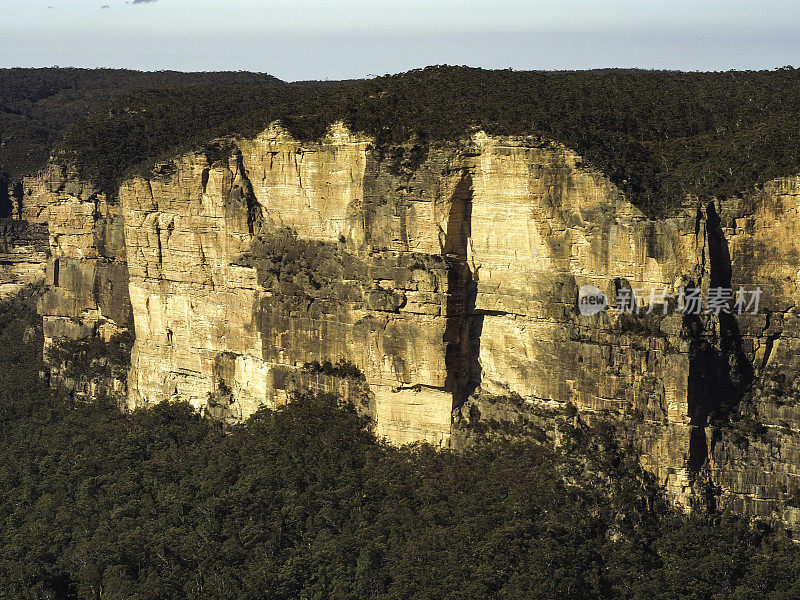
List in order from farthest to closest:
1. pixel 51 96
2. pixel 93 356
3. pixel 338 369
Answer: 1. pixel 51 96
2. pixel 93 356
3. pixel 338 369

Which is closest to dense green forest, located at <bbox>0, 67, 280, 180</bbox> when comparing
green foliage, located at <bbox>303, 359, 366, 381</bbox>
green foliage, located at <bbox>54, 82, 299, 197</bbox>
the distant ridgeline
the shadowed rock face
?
green foliage, located at <bbox>54, 82, 299, 197</bbox>

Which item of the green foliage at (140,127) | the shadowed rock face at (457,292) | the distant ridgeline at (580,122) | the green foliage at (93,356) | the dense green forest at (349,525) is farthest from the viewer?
the green foliage at (140,127)

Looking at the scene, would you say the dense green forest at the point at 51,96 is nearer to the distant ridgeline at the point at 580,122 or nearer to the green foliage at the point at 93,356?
the distant ridgeline at the point at 580,122

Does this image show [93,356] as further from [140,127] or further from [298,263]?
[298,263]

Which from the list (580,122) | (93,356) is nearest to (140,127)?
(93,356)

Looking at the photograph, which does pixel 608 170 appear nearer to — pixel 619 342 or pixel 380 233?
pixel 619 342

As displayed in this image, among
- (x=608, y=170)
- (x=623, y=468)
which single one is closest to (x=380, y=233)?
(x=608, y=170)

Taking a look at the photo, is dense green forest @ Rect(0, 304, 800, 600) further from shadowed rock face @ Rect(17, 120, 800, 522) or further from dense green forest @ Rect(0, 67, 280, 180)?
dense green forest @ Rect(0, 67, 280, 180)

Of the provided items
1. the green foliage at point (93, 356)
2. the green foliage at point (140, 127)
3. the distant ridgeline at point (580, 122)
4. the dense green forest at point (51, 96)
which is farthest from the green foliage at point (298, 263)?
the dense green forest at point (51, 96)
